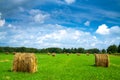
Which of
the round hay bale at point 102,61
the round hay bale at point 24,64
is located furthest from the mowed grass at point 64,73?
the round hay bale at point 102,61

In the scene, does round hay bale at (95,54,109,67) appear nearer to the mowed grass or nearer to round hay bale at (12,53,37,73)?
the mowed grass

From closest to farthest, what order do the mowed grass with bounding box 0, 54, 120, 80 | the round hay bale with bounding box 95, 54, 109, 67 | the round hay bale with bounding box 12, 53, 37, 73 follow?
the mowed grass with bounding box 0, 54, 120, 80, the round hay bale with bounding box 12, 53, 37, 73, the round hay bale with bounding box 95, 54, 109, 67

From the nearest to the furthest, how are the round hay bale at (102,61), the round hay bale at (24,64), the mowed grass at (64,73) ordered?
the mowed grass at (64,73)
the round hay bale at (24,64)
the round hay bale at (102,61)

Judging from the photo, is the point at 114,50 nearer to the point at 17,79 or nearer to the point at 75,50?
the point at 75,50

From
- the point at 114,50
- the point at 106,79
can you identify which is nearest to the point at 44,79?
the point at 106,79

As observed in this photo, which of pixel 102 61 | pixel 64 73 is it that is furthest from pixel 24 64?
pixel 102 61

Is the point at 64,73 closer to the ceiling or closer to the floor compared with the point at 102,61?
closer to the floor

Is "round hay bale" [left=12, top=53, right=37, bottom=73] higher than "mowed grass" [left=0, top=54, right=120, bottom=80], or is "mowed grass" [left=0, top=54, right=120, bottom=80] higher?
"round hay bale" [left=12, top=53, right=37, bottom=73]

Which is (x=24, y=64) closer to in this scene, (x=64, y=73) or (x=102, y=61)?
(x=64, y=73)

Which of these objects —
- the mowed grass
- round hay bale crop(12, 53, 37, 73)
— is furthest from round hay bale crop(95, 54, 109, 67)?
round hay bale crop(12, 53, 37, 73)

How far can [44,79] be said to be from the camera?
16.0 meters

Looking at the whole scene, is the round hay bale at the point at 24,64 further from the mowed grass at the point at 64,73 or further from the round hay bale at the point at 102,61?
the round hay bale at the point at 102,61

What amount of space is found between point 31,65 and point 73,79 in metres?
5.43

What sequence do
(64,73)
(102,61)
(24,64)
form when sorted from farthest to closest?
(102,61)
(24,64)
(64,73)
